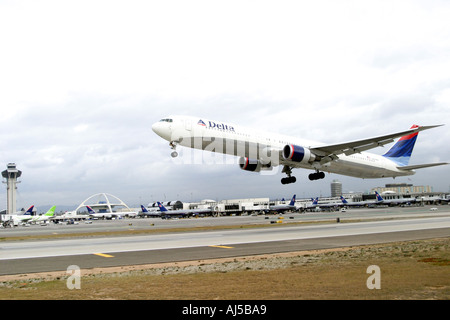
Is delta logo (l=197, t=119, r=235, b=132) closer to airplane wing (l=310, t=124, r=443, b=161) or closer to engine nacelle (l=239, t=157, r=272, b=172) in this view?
engine nacelle (l=239, t=157, r=272, b=172)

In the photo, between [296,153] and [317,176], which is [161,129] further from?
[317,176]

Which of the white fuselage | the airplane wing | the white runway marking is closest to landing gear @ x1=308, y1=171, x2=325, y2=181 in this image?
the white fuselage

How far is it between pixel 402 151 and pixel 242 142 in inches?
1165

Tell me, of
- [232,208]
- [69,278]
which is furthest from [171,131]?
[232,208]

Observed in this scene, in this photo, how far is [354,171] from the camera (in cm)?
4844

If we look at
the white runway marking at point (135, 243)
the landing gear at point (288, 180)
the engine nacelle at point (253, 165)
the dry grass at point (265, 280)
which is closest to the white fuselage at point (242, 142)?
the engine nacelle at point (253, 165)

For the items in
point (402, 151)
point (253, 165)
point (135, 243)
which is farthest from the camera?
point (402, 151)

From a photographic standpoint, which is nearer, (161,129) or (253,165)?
(161,129)

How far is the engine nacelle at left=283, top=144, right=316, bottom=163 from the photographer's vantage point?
39.4m

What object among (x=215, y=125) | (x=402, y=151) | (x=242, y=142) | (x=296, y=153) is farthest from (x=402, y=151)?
(x=215, y=125)

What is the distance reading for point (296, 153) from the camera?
39.6 metres

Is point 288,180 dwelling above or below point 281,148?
below
